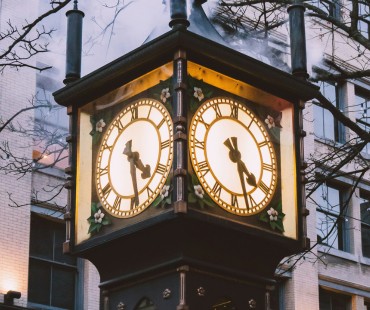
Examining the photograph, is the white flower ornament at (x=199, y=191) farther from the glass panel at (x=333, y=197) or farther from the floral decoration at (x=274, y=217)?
the glass panel at (x=333, y=197)

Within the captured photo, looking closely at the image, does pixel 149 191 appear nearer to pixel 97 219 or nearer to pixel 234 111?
pixel 97 219

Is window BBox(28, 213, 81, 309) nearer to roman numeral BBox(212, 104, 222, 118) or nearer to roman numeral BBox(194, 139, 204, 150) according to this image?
roman numeral BBox(212, 104, 222, 118)

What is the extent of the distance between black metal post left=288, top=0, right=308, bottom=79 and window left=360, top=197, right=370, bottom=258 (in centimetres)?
2128

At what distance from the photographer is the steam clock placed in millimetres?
3697

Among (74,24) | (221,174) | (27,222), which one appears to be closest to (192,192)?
(221,174)

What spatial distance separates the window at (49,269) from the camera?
1817cm

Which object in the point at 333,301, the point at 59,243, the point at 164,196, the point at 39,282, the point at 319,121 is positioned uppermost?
the point at 319,121

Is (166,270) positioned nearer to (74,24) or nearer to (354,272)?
(74,24)

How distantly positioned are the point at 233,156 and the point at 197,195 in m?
0.29

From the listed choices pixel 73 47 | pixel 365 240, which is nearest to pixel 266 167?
pixel 73 47

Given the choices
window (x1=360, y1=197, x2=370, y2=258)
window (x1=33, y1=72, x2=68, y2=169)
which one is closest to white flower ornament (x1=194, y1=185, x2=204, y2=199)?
window (x1=33, y1=72, x2=68, y2=169)

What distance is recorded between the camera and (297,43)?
14.5 feet

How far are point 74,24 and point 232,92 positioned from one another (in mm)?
843

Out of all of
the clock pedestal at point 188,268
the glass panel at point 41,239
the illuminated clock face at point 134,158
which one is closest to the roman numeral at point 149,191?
the illuminated clock face at point 134,158
